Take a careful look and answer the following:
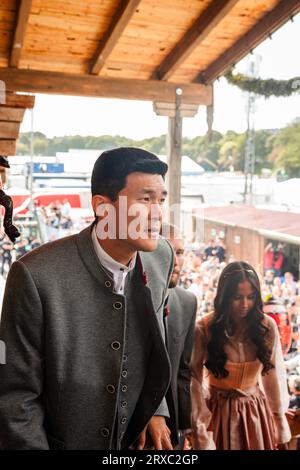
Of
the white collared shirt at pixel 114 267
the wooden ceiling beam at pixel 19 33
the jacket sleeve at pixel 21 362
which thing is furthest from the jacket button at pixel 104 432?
the wooden ceiling beam at pixel 19 33

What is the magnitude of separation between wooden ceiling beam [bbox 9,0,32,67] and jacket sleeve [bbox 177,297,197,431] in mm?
1243

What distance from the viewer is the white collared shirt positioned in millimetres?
1461

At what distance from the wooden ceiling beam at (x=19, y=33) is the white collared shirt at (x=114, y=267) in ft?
2.93

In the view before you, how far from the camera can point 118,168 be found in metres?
1.43

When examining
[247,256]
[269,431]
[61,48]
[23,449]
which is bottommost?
[269,431]

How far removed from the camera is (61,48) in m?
2.03

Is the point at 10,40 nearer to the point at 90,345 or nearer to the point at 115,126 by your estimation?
the point at 115,126

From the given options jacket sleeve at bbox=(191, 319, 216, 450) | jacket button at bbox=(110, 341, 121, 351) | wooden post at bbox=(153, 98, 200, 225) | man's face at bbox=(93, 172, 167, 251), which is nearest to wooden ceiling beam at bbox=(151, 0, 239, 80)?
wooden post at bbox=(153, 98, 200, 225)

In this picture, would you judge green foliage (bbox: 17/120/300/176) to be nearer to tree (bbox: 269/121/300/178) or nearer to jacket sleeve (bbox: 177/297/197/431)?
tree (bbox: 269/121/300/178)

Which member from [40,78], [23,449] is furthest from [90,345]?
[40,78]

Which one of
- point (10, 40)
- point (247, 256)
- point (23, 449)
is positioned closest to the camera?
point (23, 449)

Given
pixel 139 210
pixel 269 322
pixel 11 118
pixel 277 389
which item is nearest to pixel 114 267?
pixel 139 210

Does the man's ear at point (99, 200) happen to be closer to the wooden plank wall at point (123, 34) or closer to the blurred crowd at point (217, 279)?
the blurred crowd at point (217, 279)

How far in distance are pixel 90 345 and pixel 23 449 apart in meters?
0.34
